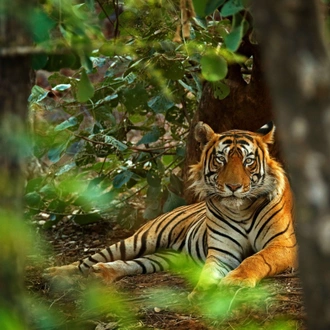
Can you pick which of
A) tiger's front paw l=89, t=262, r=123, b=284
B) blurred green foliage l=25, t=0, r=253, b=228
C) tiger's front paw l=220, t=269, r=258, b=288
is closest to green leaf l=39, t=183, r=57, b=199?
blurred green foliage l=25, t=0, r=253, b=228

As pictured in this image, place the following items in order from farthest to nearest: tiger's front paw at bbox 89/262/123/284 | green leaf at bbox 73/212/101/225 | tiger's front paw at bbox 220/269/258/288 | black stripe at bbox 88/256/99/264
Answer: green leaf at bbox 73/212/101/225 → black stripe at bbox 88/256/99/264 → tiger's front paw at bbox 89/262/123/284 → tiger's front paw at bbox 220/269/258/288

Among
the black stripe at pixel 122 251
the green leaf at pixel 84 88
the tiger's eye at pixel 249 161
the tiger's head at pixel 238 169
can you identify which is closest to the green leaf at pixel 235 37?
the green leaf at pixel 84 88

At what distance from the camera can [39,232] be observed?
302 inches

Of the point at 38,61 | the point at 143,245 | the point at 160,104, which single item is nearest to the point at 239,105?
the point at 160,104

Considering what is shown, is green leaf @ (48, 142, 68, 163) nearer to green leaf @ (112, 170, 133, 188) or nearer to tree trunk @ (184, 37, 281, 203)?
green leaf @ (112, 170, 133, 188)

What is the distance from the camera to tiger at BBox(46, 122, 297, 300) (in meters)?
5.64

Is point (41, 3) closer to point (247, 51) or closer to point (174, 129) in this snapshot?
point (247, 51)

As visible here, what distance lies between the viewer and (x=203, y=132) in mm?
6090

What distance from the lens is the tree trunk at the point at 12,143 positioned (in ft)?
6.47

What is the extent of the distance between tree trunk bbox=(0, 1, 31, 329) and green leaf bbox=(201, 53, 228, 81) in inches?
40.5

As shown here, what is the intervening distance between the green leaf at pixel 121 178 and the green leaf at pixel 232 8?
4.32 meters

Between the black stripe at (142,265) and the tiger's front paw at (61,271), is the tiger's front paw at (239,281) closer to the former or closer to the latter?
the black stripe at (142,265)

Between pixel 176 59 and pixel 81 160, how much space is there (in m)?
1.66


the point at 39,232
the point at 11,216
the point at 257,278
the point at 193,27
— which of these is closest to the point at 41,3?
the point at 11,216
